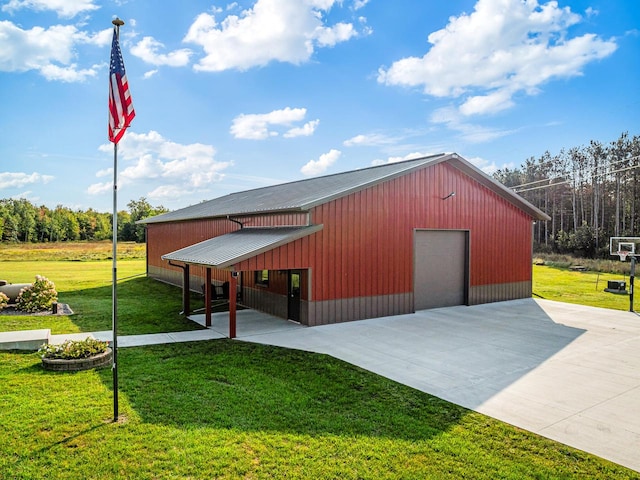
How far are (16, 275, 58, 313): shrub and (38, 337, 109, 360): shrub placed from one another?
258 inches

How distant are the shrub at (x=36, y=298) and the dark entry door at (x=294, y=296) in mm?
8046

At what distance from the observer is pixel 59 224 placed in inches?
2940

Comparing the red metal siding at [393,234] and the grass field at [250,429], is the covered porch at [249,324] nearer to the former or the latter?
the red metal siding at [393,234]

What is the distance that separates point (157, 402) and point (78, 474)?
1.90 m

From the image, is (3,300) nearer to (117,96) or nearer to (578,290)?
(117,96)

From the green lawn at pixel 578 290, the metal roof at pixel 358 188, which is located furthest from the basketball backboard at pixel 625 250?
the metal roof at pixel 358 188

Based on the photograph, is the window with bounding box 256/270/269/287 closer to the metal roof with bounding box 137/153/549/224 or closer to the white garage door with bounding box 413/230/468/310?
the metal roof with bounding box 137/153/549/224

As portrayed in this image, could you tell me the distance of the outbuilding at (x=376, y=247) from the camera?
12.1 meters

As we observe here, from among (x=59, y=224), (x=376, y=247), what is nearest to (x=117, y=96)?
(x=376, y=247)

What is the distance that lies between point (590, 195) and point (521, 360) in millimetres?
48957

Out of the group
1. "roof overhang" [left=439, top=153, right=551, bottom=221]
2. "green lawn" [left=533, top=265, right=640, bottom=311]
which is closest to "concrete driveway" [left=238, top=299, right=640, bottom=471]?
"green lawn" [left=533, top=265, right=640, bottom=311]

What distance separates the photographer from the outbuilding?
12.1 metres

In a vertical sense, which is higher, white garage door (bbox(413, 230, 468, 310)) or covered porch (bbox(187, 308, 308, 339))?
white garage door (bbox(413, 230, 468, 310))

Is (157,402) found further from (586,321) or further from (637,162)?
(637,162)
